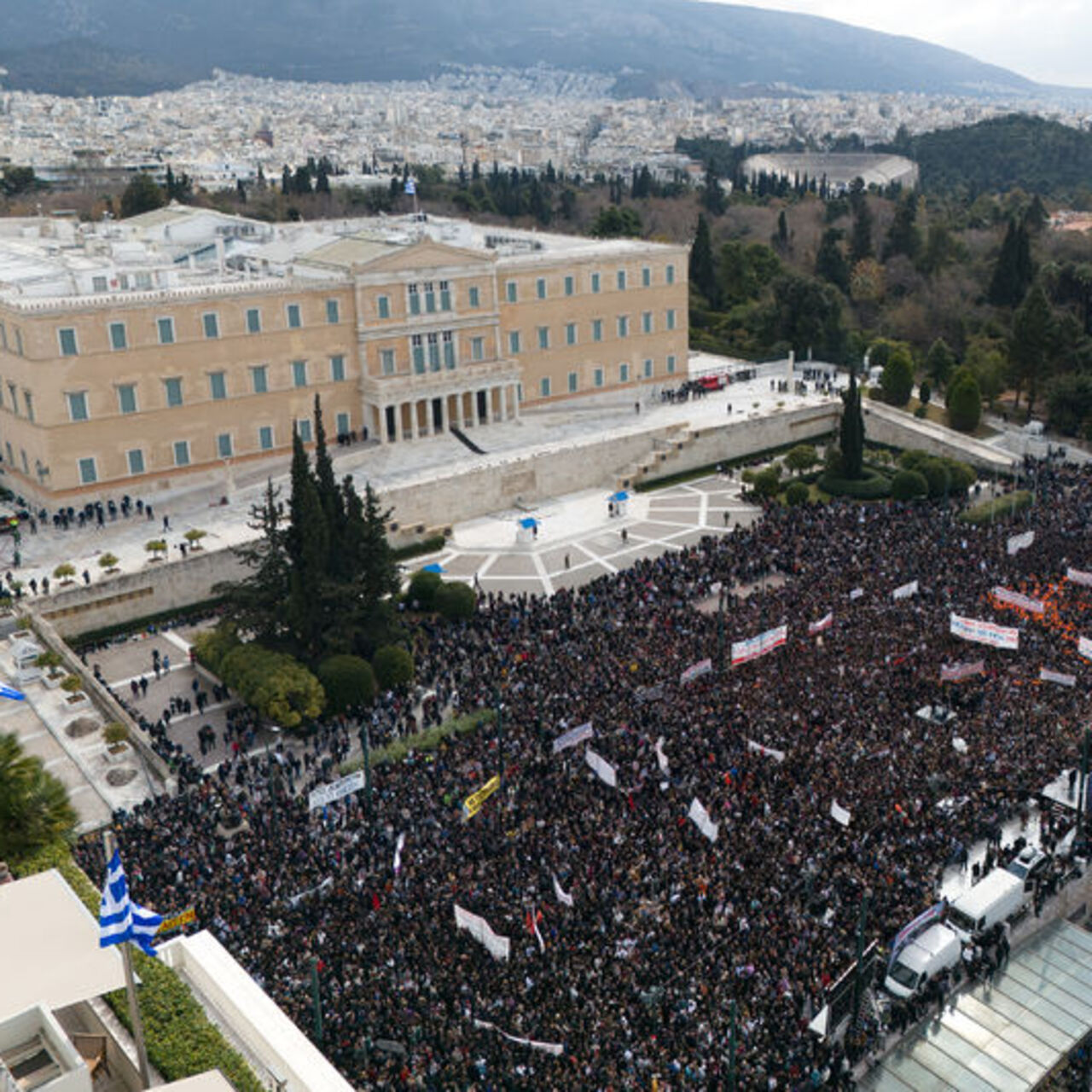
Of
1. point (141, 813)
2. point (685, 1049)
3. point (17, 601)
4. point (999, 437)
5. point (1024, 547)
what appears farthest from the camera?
point (999, 437)

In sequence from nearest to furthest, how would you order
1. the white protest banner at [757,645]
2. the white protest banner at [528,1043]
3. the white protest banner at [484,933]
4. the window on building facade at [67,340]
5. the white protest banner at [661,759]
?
the white protest banner at [528,1043], the white protest banner at [484,933], the white protest banner at [661,759], the white protest banner at [757,645], the window on building facade at [67,340]

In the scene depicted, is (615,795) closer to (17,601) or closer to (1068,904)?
(1068,904)

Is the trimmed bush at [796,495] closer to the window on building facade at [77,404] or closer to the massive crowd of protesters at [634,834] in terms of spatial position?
the massive crowd of protesters at [634,834]

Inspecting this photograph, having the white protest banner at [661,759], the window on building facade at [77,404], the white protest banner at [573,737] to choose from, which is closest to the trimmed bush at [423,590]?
the white protest banner at [573,737]

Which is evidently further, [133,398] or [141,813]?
[133,398]

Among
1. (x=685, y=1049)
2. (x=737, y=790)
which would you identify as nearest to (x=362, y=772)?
(x=737, y=790)

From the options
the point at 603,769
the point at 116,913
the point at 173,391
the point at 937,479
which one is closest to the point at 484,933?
the point at 603,769
